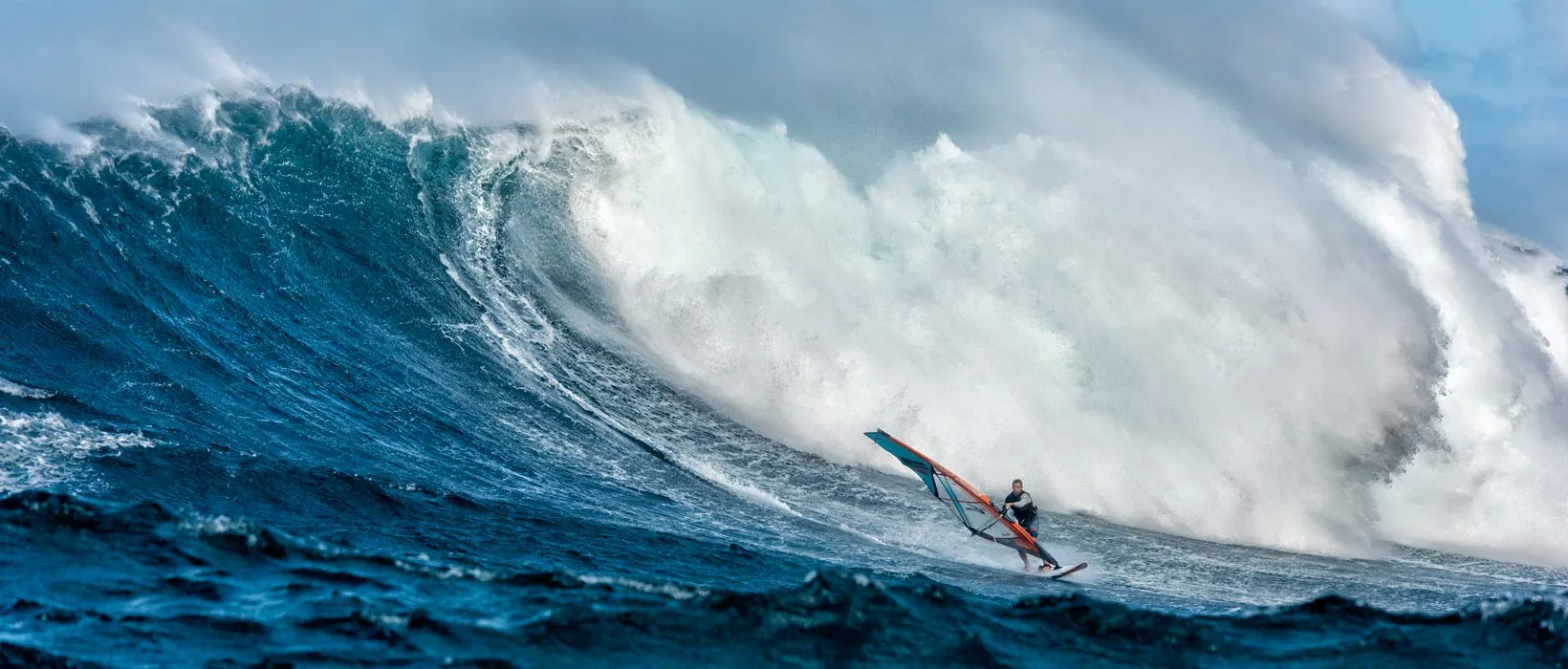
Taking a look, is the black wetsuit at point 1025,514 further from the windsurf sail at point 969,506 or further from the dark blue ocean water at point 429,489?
→ the dark blue ocean water at point 429,489

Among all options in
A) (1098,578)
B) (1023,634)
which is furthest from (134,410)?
(1098,578)

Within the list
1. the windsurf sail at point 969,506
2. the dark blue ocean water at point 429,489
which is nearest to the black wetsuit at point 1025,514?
the windsurf sail at point 969,506

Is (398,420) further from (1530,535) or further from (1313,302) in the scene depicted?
(1530,535)

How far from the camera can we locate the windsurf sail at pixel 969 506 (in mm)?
12625

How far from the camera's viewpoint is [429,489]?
11.4 metres

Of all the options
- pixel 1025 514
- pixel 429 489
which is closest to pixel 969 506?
pixel 1025 514

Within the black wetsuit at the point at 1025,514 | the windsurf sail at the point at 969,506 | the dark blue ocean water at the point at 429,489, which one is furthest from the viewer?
the black wetsuit at the point at 1025,514

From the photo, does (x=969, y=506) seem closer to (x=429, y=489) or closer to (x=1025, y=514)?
(x=1025, y=514)

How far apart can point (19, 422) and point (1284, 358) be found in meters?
17.2

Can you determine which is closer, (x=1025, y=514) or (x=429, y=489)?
(x=429, y=489)

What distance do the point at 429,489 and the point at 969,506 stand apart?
257 inches

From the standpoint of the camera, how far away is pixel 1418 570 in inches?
561

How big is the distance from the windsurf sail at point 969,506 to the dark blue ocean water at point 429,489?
30cm

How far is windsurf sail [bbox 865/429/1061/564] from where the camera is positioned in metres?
12.6
